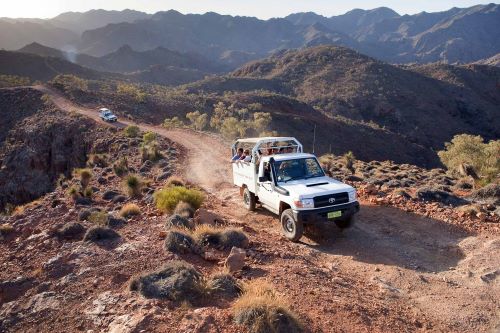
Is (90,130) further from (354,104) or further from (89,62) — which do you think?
(89,62)

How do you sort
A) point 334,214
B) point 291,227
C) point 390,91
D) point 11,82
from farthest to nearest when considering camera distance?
point 390,91, point 11,82, point 291,227, point 334,214

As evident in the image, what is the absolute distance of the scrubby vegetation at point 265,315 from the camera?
214 inches

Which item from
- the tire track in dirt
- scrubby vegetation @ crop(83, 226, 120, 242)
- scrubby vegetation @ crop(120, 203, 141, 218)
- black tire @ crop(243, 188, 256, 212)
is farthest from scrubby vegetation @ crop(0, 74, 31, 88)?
scrubby vegetation @ crop(83, 226, 120, 242)

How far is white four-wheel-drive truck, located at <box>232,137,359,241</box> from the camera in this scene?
9695 millimetres

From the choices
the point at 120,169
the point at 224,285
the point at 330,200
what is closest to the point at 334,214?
the point at 330,200

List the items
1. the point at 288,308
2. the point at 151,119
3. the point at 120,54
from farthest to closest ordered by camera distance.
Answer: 1. the point at 120,54
2. the point at 151,119
3. the point at 288,308

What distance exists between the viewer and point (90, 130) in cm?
3412

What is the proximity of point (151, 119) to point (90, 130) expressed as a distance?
10492 mm

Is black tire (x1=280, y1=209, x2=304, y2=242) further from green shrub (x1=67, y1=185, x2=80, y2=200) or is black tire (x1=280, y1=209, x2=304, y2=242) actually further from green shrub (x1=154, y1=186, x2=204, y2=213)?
green shrub (x1=67, y1=185, x2=80, y2=200)

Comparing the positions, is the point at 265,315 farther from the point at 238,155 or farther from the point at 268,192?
the point at 238,155

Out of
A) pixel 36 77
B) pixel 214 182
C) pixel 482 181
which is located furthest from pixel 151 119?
pixel 36 77

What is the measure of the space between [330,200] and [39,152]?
30.9 metres

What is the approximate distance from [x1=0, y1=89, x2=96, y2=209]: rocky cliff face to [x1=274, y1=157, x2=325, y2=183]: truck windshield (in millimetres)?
22698

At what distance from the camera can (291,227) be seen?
10.1 meters
